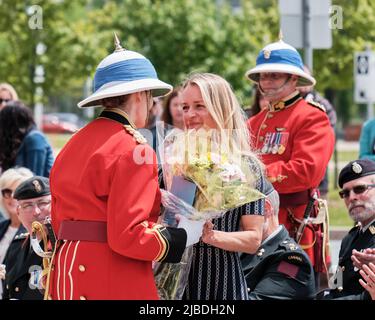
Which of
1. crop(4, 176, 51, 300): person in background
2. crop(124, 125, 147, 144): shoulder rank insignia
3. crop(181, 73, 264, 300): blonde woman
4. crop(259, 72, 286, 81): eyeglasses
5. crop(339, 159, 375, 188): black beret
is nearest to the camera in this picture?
crop(124, 125, 147, 144): shoulder rank insignia

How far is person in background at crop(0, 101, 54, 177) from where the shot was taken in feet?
28.5

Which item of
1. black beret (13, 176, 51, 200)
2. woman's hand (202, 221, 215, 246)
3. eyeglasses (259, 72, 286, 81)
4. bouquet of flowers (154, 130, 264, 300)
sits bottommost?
black beret (13, 176, 51, 200)

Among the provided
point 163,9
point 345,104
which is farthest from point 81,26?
point 345,104

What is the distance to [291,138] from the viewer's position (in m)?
6.45

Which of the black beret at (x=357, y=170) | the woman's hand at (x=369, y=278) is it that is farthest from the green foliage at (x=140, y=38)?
the woman's hand at (x=369, y=278)

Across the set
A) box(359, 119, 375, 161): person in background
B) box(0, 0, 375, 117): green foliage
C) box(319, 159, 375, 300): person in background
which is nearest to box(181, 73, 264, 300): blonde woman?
box(319, 159, 375, 300): person in background

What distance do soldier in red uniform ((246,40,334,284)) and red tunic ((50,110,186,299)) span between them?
7.31ft

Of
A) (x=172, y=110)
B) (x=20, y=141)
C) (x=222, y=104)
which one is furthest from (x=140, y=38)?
(x=222, y=104)

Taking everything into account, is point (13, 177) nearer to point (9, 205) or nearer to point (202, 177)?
point (9, 205)

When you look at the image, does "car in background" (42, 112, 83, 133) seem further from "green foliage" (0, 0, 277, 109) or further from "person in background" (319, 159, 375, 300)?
"person in background" (319, 159, 375, 300)

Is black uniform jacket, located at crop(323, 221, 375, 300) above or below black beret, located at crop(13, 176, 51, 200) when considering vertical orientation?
below

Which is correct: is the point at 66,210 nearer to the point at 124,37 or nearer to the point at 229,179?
the point at 229,179

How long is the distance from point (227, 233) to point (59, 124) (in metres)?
1.14
